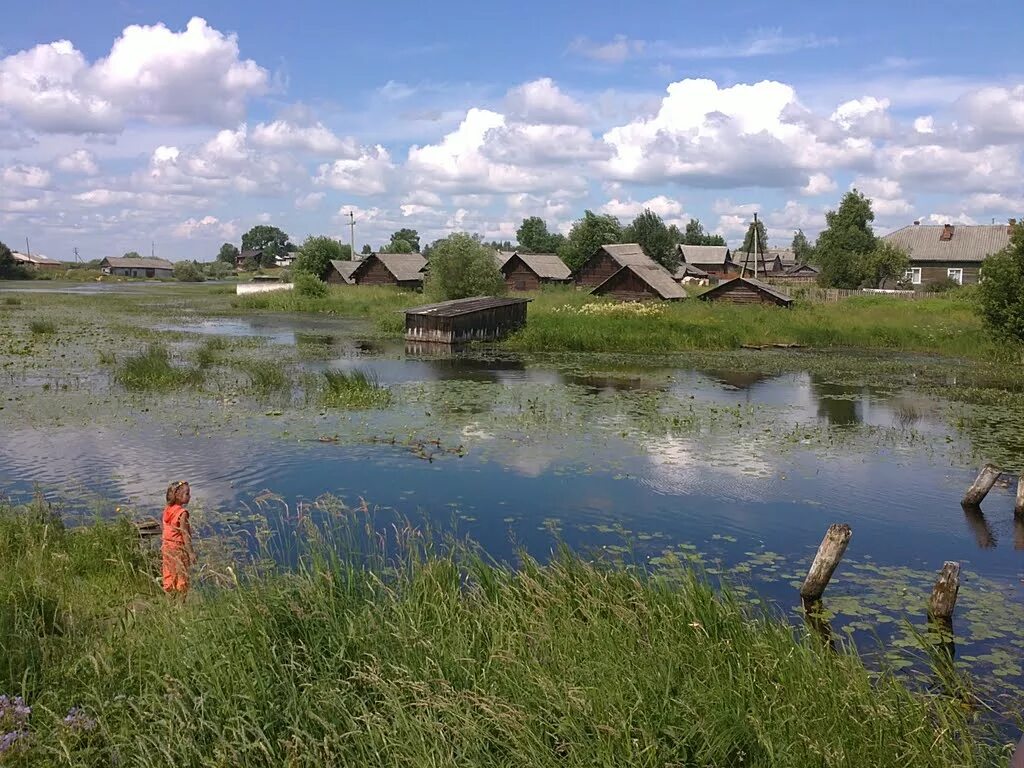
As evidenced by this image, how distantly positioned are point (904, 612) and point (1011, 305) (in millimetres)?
28601

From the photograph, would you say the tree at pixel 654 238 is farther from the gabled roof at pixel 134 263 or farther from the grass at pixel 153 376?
→ the gabled roof at pixel 134 263

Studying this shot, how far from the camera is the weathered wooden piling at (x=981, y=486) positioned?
526 inches

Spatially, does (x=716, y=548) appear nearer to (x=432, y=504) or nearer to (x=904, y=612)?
(x=904, y=612)

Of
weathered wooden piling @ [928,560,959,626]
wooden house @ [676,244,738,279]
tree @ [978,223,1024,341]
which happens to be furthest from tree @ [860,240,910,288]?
weathered wooden piling @ [928,560,959,626]

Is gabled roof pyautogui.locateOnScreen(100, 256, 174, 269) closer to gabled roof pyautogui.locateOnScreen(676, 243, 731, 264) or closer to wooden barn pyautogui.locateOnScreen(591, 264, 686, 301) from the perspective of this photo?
gabled roof pyautogui.locateOnScreen(676, 243, 731, 264)

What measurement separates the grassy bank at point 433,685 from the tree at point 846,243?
6091 cm

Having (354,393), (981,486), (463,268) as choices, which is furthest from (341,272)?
(981,486)

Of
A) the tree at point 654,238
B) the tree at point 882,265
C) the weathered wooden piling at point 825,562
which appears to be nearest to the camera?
the weathered wooden piling at point 825,562

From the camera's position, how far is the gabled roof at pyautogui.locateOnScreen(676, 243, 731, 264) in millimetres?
97062

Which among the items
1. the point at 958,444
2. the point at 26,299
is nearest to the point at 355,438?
the point at 958,444

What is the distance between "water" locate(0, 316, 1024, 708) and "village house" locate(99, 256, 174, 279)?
15393 cm

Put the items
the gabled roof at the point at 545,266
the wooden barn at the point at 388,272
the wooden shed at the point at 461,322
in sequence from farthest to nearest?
the wooden barn at the point at 388,272, the gabled roof at the point at 545,266, the wooden shed at the point at 461,322

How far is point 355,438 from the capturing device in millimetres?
17203

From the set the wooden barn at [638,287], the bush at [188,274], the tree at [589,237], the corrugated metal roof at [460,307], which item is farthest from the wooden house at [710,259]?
the bush at [188,274]
